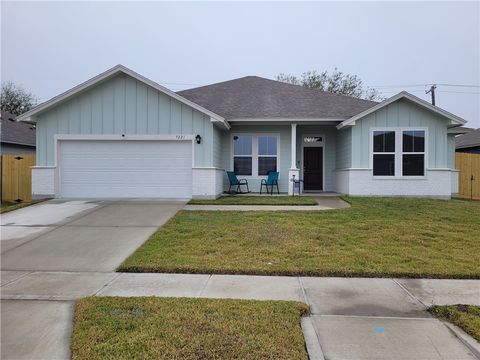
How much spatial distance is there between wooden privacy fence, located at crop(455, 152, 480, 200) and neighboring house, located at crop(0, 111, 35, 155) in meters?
22.5

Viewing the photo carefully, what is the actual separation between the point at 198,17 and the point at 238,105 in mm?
6329

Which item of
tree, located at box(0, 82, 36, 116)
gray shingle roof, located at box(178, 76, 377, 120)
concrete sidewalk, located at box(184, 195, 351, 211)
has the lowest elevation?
concrete sidewalk, located at box(184, 195, 351, 211)

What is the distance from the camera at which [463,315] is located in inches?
165

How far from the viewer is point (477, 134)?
25.6 metres

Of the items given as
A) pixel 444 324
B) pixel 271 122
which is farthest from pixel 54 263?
pixel 271 122

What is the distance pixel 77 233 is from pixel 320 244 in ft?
17.6

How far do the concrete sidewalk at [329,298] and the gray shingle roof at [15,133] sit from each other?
17826 millimetres

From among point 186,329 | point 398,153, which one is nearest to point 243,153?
point 398,153

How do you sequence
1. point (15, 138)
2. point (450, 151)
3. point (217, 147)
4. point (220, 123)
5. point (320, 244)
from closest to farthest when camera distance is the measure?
point (320, 244) → point (220, 123) → point (217, 147) → point (450, 151) → point (15, 138)

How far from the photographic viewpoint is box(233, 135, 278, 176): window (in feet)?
53.4

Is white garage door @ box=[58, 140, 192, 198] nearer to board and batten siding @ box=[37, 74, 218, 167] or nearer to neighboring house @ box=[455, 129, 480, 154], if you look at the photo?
board and batten siding @ box=[37, 74, 218, 167]

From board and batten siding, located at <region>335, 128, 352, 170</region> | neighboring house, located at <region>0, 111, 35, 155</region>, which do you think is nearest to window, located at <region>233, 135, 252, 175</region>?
board and batten siding, located at <region>335, 128, 352, 170</region>

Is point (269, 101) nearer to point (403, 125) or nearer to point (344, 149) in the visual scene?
point (344, 149)

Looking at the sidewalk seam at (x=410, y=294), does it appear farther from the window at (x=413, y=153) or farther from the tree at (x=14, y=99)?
the tree at (x=14, y=99)
